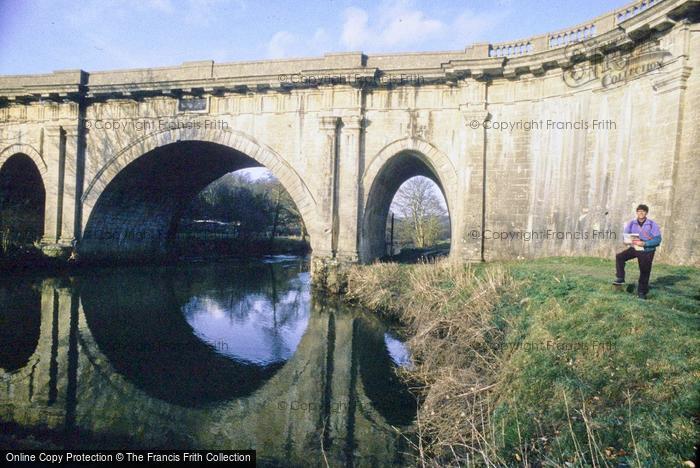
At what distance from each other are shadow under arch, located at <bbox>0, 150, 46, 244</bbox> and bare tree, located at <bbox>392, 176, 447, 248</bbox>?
21379 millimetres

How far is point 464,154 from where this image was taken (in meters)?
13.2

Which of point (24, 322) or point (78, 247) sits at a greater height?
point (78, 247)

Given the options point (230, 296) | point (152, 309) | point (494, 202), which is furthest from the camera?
point (230, 296)

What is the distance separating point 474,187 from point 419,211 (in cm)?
1839

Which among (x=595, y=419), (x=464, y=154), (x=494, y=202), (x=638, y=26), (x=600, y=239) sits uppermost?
(x=638, y=26)

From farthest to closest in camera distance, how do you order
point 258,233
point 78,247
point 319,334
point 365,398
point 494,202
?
1. point 258,233
2. point 78,247
3. point 494,202
4. point 319,334
5. point 365,398

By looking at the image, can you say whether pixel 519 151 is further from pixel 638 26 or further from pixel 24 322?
pixel 24 322

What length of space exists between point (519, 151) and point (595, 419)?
34.0ft

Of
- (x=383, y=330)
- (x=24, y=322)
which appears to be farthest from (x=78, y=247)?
(x=383, y=330)

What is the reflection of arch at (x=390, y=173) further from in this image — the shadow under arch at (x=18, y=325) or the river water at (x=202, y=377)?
the shadow under arch at (x=18, y=325)

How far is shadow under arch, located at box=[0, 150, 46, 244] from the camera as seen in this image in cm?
1773

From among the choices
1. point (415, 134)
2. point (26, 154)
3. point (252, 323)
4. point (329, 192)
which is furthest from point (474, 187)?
point (26, 154)

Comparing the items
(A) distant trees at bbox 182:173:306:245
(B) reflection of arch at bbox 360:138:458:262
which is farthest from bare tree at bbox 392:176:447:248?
(B) reflection of arch at bbox 360:138:458:262

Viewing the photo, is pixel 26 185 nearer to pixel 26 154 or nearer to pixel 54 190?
pixel 26 154
